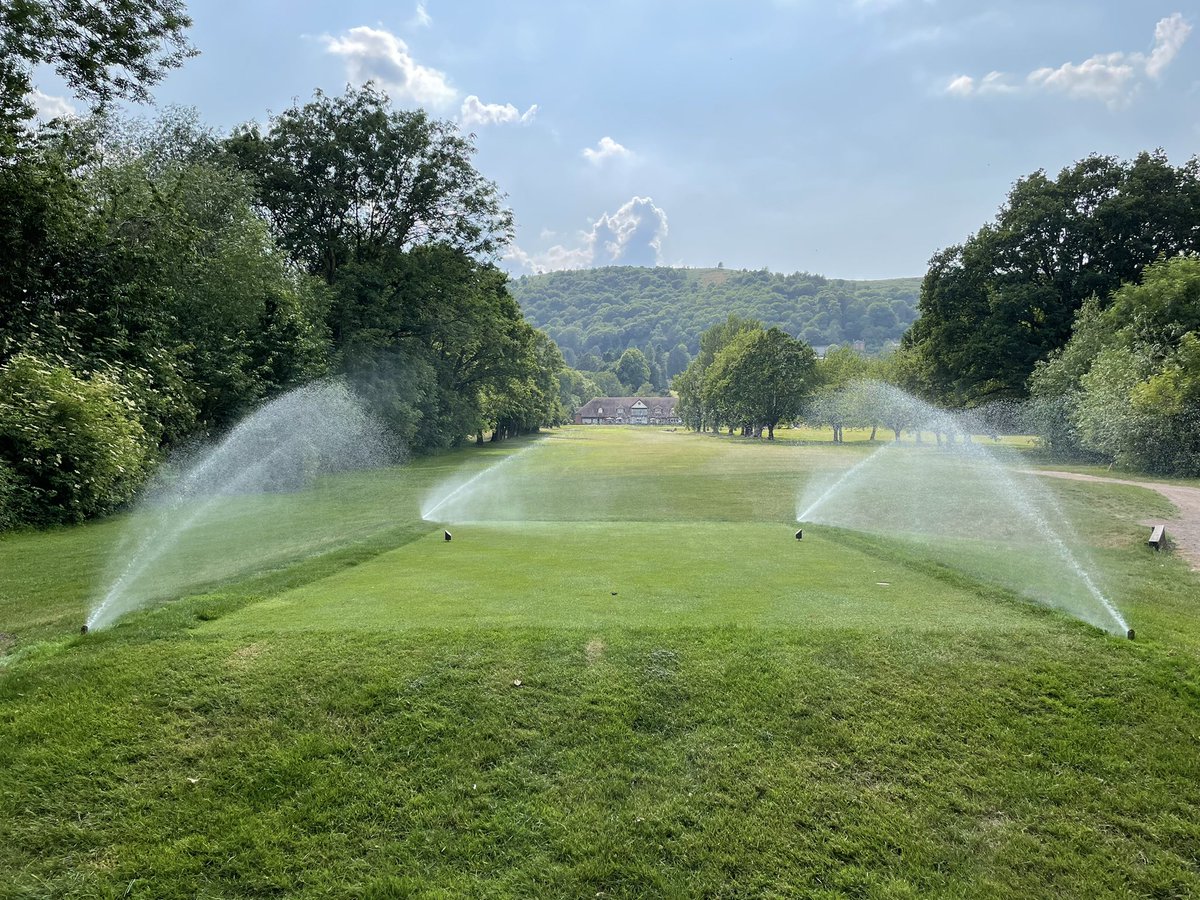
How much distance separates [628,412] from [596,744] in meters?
189

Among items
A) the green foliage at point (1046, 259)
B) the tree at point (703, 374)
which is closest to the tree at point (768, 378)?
the tree at point (703, 374)

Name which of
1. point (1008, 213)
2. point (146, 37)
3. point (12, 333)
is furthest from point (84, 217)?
point (1008, 213)

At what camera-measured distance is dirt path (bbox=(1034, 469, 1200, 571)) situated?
13531mm

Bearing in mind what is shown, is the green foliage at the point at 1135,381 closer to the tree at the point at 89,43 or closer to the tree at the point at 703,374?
the tree at the point at 89,43

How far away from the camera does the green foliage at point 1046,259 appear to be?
43000 mm

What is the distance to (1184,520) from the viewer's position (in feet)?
54.2

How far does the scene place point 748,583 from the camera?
29.3ft

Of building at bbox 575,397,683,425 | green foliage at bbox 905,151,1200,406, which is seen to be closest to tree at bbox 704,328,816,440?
green foliage at bbox 905,151,1200,406

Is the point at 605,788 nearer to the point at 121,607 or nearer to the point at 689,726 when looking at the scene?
the point at 689,726

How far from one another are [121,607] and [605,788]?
7105 millimetres

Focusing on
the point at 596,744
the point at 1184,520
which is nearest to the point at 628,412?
the point at 1184,520

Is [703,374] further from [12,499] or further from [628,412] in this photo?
[12,499]

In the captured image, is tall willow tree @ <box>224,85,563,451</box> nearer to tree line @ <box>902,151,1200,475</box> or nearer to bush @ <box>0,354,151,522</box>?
bush @ <box>0,354,151,522</box>

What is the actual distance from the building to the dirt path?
164 metres
